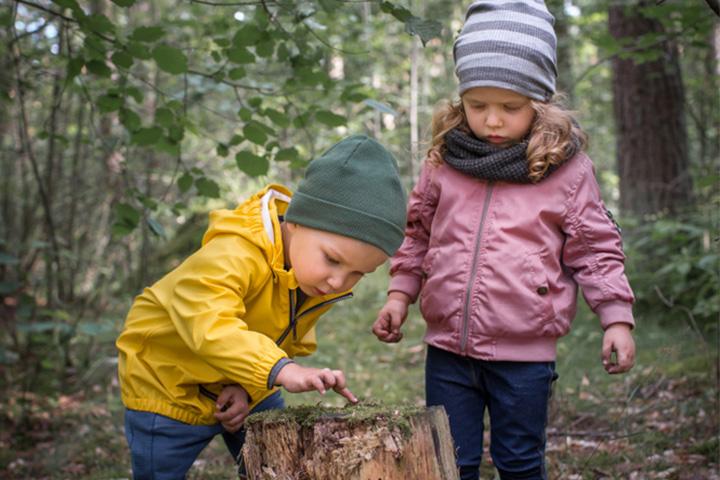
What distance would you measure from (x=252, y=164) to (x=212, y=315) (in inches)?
61.1

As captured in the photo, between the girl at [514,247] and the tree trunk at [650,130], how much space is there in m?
4.83

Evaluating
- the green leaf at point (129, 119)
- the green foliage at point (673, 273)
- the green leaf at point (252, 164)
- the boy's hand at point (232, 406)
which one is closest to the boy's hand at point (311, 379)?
the boy's hand at point (232, 406)

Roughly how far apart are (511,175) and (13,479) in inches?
128

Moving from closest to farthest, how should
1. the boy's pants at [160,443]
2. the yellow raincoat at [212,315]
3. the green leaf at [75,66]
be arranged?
the yellow raincoat at [212,315], the boy's pants at [160,443], the green leaf at [75,66]

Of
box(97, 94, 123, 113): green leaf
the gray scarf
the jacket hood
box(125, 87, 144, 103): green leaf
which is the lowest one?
the jacket hood

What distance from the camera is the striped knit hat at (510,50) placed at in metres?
2.54

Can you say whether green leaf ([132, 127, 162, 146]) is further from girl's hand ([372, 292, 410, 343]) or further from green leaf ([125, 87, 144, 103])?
girl's hand ([372, 292, 410, 343])

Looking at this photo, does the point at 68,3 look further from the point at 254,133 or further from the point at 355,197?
the point at 355,197

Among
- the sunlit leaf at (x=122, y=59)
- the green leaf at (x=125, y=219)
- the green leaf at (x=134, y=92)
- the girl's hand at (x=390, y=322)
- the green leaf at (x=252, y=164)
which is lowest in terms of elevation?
the girl's hand at (x=390, y=322)

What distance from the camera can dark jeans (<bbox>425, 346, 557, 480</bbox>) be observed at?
8.67 ft

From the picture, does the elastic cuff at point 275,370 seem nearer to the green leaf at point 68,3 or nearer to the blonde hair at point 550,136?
the blonde hair at point 550,136

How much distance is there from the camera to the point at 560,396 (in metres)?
4.42

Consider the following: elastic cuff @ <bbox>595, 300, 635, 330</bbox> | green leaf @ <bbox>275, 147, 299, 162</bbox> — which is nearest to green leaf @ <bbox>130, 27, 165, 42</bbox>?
green leaf @ <bbox>275, 147, 299, 162</bbox>

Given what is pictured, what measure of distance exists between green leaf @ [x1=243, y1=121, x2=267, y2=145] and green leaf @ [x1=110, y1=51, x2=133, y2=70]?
2.05 ft
